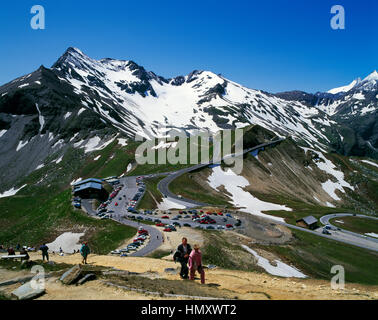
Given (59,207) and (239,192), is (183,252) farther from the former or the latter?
(239,192)

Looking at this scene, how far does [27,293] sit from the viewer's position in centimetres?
1498

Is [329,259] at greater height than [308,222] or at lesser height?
lesser

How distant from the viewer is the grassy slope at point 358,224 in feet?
284

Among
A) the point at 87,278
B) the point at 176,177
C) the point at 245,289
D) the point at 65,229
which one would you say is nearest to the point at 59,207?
the point at 65,229

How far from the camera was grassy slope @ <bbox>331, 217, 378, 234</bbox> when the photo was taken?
8669cm

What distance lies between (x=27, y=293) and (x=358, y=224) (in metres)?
101

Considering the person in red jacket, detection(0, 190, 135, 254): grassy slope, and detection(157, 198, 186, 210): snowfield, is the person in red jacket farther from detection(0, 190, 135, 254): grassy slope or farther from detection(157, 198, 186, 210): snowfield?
detection(157, 198, 186, 210): snowfield

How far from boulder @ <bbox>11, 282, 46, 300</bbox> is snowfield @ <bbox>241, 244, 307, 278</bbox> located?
109ft

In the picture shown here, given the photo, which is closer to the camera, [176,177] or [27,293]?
[27,293]

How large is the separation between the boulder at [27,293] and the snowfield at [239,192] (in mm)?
82208

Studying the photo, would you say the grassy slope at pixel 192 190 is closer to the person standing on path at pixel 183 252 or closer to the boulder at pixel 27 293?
the person standing on path at pixel 183 252

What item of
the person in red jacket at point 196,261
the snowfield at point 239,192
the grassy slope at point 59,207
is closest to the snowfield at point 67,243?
the grassy slope at point 59,207

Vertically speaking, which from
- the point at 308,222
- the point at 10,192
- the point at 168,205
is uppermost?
the point at 10,192

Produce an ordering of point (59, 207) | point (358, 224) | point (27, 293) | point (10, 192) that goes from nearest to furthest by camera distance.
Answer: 1. point (27, 293)
2. point (59, 207)
3. point (358, 224)
4. point (10, 192)
